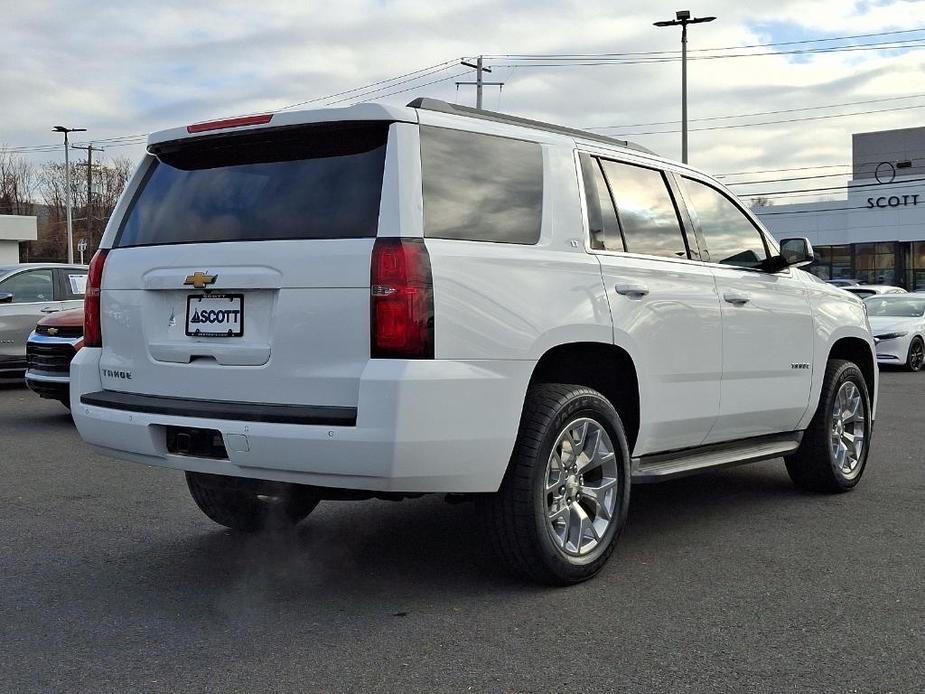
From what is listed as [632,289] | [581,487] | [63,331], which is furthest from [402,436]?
[63,331]

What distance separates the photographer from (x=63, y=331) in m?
10.6

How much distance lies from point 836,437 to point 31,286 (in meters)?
10.9

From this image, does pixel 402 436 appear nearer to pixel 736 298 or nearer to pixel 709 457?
pixel 709 457

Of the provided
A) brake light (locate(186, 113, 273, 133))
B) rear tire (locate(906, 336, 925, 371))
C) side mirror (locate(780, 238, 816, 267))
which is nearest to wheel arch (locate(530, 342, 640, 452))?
brake light (locate(186, 113, 273, 133))

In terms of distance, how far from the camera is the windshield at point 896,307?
789 inches

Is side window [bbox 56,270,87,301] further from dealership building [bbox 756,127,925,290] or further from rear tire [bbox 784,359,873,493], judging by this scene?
dealership building [bbox 756,127,925,290]

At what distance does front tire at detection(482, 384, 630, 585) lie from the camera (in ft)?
14.9

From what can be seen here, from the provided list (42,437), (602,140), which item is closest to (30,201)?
(42,437)

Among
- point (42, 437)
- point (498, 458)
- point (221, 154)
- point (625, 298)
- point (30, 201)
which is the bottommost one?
point (42, 437)

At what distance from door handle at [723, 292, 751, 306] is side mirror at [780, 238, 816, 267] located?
0.63 m

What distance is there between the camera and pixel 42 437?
9.88 metres

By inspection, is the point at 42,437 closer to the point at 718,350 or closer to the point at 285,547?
the point at 285,547

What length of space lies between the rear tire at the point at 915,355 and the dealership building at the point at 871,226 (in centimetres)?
3495

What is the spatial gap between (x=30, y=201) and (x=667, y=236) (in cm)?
9020
